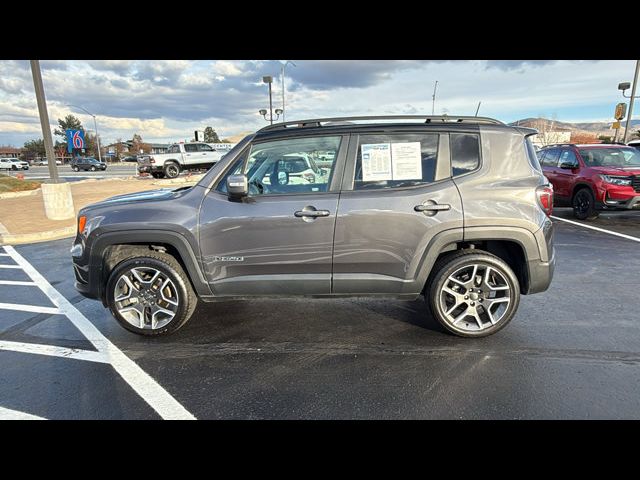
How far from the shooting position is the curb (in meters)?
7.63

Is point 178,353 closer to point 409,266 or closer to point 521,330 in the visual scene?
point 409,266

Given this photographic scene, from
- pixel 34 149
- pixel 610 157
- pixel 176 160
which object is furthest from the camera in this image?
pixel 34 149

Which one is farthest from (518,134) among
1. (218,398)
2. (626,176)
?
(626,176)

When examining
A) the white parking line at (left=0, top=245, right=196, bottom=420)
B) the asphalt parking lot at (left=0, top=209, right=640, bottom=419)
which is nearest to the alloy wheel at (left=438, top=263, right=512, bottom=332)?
the asphalt parking lot at (left=0, top=209, right=640, bottom=419)

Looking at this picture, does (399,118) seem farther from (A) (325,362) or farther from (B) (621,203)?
(B) (621,203)

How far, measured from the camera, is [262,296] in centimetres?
338

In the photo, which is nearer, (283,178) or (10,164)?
(283,178)

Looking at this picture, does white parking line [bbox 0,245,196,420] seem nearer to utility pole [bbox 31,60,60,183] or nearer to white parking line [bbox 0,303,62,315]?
white parking line [bbox 0,303,62,315]

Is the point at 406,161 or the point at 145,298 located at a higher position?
the point at 406,161

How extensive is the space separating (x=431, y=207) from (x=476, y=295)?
930mm

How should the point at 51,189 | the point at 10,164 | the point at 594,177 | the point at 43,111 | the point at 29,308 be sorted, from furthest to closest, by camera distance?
1. the point at 10,164
2. the point at 51,189
3. the point at 43,111
4. the point at 594,177
5. the point at 29,308

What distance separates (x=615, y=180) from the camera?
8047 mm

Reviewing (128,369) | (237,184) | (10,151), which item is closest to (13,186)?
(128,369)
